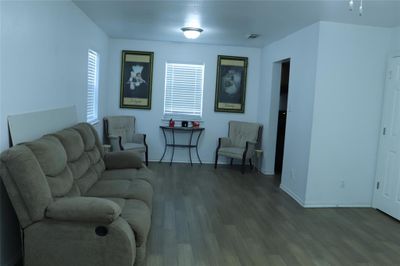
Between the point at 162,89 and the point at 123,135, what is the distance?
1.20 meters

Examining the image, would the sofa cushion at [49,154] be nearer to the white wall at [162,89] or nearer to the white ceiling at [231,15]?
the white ceiling at [231,15]

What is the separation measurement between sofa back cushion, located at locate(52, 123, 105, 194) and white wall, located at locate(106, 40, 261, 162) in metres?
2.88

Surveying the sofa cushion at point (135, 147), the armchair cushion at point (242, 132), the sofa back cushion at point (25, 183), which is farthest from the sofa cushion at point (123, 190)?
the armchair cushion at point (242, 132)

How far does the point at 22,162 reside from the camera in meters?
2.32

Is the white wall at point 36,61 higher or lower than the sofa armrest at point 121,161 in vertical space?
higher

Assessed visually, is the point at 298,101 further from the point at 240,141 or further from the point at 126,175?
the point at 126,175

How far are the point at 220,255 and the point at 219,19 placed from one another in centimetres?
295

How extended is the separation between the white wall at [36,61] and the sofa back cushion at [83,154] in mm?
354

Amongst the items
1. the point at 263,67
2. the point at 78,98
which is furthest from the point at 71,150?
the point at 263,67

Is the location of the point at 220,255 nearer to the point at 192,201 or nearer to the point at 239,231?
the point at 239,231

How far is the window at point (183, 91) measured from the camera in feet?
23.5

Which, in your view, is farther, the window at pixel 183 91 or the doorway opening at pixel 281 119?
the window at pixel 183 91

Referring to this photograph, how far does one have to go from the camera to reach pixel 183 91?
7219 millimetres

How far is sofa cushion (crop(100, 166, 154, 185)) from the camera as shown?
12.9 ft
